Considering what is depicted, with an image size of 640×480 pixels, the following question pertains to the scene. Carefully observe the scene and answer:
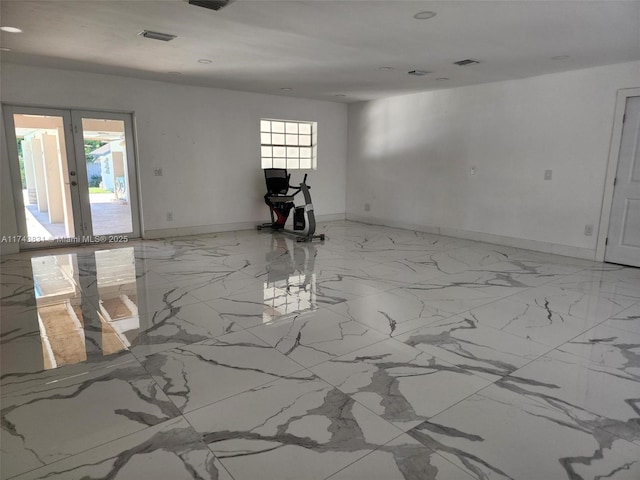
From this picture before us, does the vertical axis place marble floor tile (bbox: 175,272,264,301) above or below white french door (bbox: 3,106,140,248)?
below

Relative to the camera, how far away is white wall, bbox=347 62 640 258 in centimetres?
508

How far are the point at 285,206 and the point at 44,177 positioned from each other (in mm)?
3633

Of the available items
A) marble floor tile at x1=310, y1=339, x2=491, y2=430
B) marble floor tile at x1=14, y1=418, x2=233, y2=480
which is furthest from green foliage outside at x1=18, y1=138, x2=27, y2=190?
marble floor tile at x1=310, y1=339, x2=491, y2=430

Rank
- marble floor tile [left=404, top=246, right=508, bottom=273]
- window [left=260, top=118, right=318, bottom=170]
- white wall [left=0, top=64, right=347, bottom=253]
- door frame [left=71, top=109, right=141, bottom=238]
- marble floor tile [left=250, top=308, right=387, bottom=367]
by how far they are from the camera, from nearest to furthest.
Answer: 1. marble floor tile [left=250, top=308, right=387, bottom=367]
2. marble floor tile [left=404, top=246, right=508, bottom=273]
3. white wall [left=0, top=64, right=347, bottom=253]
4. door frame [left=71, top=109, right=141, bottom=238]
5. window [left=260, top=118, right=318, bottom=170]

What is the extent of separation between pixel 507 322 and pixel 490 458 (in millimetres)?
1640

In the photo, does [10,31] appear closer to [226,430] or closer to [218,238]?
[218,238]

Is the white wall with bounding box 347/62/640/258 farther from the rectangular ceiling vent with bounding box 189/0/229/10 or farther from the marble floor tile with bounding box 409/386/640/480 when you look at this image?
the rectangular ceiling vent with bounding box 189/0/229/10

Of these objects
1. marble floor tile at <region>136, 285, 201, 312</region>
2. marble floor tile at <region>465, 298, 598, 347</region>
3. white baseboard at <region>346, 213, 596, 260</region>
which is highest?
white baseboard at <region>346, 213, 596, 260</region>

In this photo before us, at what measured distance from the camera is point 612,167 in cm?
489

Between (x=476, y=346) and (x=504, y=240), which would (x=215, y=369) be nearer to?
(x=476, y=346)

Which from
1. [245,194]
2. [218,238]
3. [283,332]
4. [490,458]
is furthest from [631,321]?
[245,194]

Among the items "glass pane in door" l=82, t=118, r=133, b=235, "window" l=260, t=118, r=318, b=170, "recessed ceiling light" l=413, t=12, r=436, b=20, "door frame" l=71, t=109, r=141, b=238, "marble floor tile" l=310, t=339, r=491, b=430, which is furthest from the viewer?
"window" l=260, t=118, r=318, b=170

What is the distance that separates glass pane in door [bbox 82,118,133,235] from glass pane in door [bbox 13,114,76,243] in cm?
32

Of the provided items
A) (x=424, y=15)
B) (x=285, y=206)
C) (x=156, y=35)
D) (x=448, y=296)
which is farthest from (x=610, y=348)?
(x=285, y=206)
